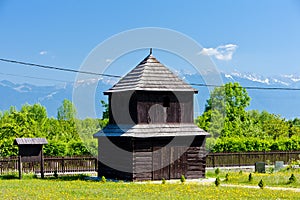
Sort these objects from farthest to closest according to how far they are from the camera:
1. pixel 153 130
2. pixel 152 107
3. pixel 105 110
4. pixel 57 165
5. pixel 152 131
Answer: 1. pixel 105 110
2. pixel 57 165
3. pixel 152 107
4. pixel 153 130
5. pixel 152 131

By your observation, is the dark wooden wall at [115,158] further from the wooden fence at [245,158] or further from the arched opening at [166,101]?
the wooden fence at [245,158]

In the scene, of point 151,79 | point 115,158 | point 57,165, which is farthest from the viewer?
point 57,165

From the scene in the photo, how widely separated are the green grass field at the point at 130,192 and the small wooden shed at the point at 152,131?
3.81 metres

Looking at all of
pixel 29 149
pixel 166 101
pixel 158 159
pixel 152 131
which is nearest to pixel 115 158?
pixel 158 159

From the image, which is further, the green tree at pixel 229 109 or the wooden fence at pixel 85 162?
the green tree at pixel 229 109

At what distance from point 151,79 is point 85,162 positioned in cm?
1051

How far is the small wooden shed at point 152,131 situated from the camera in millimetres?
28469

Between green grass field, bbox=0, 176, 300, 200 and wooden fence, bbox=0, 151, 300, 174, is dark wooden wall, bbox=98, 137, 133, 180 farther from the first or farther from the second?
wooden fence, bbox=0, 151, 300, 174

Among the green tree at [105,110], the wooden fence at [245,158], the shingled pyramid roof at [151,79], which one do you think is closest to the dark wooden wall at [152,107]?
the shingled pyramid roof at [151,79]

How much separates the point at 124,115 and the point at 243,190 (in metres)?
9.83

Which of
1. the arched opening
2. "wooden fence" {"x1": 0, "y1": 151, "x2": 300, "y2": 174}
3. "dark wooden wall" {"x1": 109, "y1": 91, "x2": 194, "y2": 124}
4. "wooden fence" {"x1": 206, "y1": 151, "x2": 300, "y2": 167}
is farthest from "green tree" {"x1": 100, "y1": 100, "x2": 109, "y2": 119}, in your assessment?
the arched opening

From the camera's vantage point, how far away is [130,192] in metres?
22.0

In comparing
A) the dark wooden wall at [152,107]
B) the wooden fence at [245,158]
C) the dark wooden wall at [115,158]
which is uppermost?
the dark wooden wall at [152,107]

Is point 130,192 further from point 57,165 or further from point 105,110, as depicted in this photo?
point 105,110
